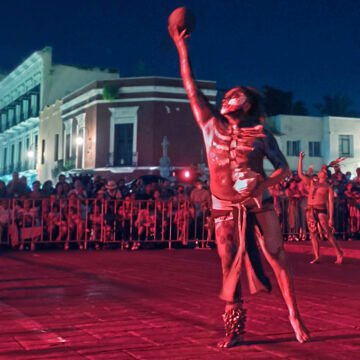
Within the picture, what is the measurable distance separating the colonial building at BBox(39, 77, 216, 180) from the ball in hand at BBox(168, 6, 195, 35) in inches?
1307

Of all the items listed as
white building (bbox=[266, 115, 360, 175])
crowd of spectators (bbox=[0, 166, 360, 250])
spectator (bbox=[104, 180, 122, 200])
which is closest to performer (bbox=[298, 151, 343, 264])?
crowd of spectators (bbox=[0, 166, 360, 250])

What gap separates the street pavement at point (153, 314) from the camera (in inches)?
174

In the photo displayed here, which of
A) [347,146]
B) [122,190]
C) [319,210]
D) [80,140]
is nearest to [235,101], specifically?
[319,210]

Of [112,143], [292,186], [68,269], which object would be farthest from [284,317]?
[112,143]

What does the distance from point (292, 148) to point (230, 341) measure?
40.5 metres

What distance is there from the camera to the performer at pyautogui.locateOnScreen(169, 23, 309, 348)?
14.8ft

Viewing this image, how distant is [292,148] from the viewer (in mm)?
44156

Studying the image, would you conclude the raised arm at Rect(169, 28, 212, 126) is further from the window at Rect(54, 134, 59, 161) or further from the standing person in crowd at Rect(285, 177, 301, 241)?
the window at Rect(54, 134, 59, 161)

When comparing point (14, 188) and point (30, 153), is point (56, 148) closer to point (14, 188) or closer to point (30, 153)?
point (30, 153)

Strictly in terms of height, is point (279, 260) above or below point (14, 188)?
below

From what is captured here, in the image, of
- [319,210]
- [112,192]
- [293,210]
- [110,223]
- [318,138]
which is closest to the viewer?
[319,210]

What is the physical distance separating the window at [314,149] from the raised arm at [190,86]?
40946mm

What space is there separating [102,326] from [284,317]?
65.6 inches

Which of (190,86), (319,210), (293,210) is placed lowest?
(319,210)
